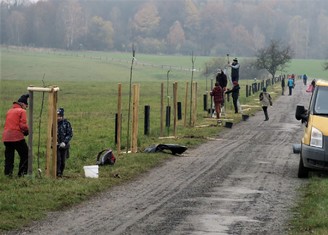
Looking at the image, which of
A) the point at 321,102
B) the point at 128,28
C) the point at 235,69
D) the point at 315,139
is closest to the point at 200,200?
the point at 315,139

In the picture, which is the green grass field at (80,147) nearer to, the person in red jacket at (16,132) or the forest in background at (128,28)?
the person in red jacket at (16,132)

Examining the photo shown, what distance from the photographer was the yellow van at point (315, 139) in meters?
16.6

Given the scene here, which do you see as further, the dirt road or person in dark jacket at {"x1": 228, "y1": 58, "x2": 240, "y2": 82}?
person in dark jacket at {"x1": 228, "y1": 58, "x2": 240, "y2": 82}

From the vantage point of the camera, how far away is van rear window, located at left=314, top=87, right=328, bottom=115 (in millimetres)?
17531

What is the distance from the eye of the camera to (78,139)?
27.3 metres

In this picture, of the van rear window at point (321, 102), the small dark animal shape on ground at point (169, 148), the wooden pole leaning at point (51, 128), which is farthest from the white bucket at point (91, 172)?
the small dark animal shape on ground at point (169, 148)

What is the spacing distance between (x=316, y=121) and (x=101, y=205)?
5.53 metres

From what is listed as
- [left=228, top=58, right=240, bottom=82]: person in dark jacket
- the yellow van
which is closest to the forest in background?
[left=228, top=58, right=240, bottom=82]: person in dark jacket

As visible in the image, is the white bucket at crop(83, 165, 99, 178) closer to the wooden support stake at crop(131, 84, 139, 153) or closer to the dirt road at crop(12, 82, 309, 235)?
the dirt road at crop(12, 82, 309, 235)

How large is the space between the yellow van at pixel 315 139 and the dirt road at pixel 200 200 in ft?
1.53

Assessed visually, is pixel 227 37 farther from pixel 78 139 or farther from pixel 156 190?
pixel 156 190

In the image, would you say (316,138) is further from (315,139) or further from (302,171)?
(302,171)

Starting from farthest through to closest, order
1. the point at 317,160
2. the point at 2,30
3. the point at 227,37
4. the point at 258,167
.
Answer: the point at 227,37, the point at 2,30, the point at 258,167, the point at 317,160

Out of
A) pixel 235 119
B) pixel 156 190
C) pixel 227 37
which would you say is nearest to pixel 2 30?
pixel 227 37
